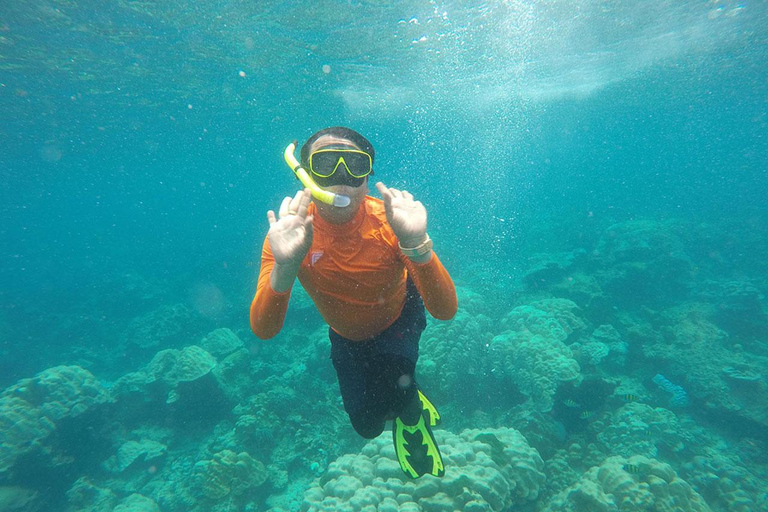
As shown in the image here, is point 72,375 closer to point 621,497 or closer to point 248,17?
point 621,497

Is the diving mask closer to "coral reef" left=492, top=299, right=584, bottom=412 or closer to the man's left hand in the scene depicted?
the man's left hand

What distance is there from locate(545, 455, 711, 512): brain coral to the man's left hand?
3934mm

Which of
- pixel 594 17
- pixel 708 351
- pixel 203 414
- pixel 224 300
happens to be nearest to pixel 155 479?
pixel 203 414

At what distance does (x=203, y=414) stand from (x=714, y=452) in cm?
1058

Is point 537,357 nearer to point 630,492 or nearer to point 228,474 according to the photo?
point 630,492

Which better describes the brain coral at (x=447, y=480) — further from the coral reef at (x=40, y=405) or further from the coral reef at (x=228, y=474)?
the coral reef at (x=40, y=405)

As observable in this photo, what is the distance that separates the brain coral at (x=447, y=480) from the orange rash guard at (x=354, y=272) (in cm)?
216

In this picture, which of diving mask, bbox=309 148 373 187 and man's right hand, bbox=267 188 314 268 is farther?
diving mask, bbox=309 148 373 187

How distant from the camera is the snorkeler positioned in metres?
2.02

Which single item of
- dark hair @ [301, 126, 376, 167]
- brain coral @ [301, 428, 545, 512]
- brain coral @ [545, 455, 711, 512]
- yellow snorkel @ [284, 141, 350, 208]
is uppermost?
dark hair @ [301, 126, 376, 167]

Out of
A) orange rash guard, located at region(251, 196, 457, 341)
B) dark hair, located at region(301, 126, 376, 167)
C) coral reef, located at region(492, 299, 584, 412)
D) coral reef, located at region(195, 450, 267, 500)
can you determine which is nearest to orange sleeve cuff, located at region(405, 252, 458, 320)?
orange rash guard, located at region(251, 196, 457, 341)

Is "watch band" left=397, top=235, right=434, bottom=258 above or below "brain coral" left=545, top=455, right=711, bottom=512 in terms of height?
above

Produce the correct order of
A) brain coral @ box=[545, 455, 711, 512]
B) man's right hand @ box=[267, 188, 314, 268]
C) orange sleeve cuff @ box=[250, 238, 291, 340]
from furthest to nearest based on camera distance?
brain coral @ box=[545, 455, 711, 512] → orange sleeve cuff @ box=[250, 238, 291, 340] → man's right hand @ box=[267, 188, 314, 268]

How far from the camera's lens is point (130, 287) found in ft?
65.2
